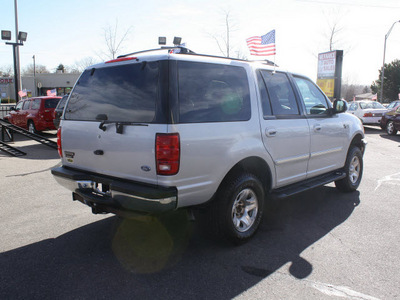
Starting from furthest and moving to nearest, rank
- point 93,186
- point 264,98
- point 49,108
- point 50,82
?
point 50,82 < point 49,108 < point 264,98 < point 93,186

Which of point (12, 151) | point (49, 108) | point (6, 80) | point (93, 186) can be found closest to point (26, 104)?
point (49, 108)

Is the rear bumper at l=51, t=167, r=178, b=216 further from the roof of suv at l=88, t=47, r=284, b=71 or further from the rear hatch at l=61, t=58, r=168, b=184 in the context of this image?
the roof of suv at l=88, t=47, r=284, b=71

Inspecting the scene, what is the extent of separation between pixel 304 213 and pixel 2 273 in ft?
12.4

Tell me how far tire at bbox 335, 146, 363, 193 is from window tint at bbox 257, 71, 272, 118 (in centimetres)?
246

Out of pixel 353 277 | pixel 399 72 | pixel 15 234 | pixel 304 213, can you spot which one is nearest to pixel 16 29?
pixel 15 234

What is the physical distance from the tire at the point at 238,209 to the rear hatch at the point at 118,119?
2.75 ft

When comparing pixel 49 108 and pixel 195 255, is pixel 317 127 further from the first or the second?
pixel 49 108

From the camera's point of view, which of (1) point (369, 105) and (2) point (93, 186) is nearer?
(2) point (93, 186)

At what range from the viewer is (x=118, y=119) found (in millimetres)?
3346

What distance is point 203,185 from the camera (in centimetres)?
328

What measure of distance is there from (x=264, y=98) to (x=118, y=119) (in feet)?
5.73

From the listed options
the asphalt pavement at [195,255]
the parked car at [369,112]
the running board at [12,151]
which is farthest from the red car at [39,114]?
the parked car at [369,112]

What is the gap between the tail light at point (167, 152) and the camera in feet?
9.73

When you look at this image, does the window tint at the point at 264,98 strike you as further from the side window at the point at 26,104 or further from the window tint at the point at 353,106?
the window tint at the point at 353,106
